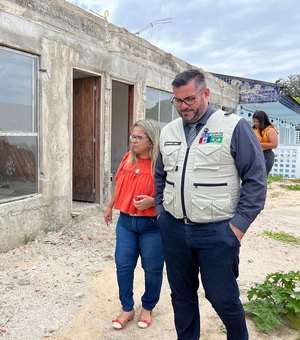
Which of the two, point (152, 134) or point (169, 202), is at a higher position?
point (152, 134)

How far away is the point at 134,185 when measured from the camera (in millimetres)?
2752

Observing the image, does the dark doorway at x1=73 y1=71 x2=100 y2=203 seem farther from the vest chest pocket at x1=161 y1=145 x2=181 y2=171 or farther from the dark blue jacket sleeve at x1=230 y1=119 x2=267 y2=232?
the dark blue jacket sleeve at x1=230 y1=119 x2=267 y2=232

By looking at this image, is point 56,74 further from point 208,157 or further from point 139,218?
point 208,157

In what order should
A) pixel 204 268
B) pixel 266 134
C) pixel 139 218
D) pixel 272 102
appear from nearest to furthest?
1. pixel 204 268
2. pixel 139 218
3. pixel 266 134
4. pixel 272 102

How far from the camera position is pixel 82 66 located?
17.9ft

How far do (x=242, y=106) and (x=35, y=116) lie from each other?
11196 mm

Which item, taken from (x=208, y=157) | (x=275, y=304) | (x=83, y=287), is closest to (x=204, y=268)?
(x=208, y=157)

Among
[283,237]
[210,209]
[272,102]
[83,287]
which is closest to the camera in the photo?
[210,209]

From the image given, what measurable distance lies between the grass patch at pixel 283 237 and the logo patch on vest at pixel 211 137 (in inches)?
165

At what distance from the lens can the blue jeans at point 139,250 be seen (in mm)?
2725

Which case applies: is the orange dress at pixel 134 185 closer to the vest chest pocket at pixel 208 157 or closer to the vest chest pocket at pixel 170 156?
the vest chest pocket at pixel 170 156

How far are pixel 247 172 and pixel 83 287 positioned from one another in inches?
96.4

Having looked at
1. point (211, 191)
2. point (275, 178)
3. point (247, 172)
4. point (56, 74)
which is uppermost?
point (56, 74)

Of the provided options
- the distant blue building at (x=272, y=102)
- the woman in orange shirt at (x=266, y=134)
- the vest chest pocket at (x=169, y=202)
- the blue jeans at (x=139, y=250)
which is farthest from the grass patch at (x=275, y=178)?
the vest chest pocket at (x=169, y=202)
